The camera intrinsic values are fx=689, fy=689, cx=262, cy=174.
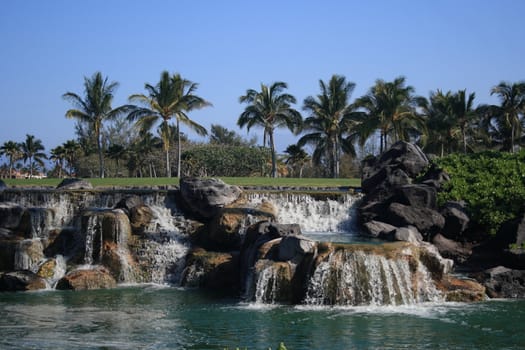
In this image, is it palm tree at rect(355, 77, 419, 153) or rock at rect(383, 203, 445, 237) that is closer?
rock at rect(383, 203, 445, 237)

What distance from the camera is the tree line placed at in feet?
155

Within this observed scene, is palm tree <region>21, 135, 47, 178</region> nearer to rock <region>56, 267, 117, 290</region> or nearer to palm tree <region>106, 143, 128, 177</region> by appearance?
palm tree <region>106, 143, 128, 177</region>

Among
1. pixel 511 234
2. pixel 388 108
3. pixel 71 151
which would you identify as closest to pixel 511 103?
pixel 388 108

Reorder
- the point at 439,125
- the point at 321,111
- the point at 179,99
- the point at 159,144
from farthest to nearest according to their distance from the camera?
the point at 159,144 < the point at 439,125 < the point at 321,111 < the point at 179,99

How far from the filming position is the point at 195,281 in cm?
2305

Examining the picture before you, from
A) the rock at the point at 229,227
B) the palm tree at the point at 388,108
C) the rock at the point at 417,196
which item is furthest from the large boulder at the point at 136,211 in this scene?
the palm tree at the point at 388,108

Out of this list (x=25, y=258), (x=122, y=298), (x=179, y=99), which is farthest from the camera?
(x=179, y=99)

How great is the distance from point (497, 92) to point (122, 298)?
4192cm

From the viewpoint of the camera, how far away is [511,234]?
978 inches

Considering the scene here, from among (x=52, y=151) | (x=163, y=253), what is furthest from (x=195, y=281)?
(x=52, y=151)

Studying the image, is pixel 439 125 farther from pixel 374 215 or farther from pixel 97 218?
pixel 97 218

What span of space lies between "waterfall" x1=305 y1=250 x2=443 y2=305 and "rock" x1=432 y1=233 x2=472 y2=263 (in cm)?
520

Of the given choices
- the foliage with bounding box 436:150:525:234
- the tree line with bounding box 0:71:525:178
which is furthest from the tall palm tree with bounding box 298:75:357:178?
the foliage with bounding box 436:150:525:234

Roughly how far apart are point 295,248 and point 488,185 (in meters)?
12.6
